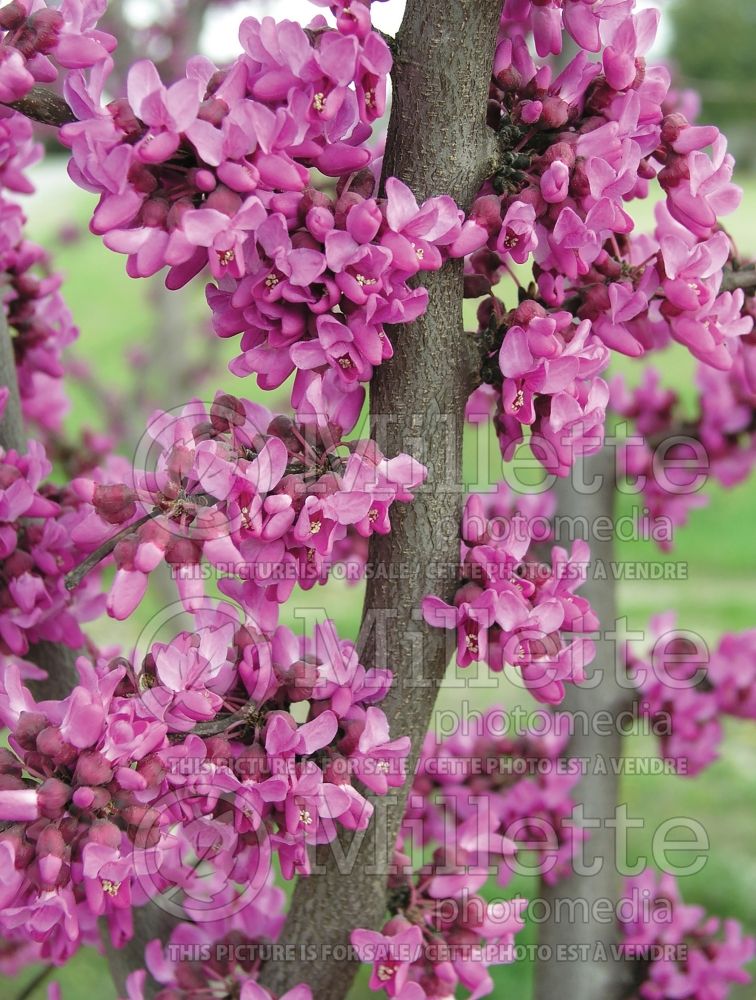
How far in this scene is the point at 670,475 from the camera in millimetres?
1412

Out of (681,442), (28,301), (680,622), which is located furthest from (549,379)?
(680,622)

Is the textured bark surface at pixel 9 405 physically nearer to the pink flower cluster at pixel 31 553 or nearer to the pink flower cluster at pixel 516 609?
the pink flower cluster at pixel 31 553

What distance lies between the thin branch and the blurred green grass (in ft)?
1.33

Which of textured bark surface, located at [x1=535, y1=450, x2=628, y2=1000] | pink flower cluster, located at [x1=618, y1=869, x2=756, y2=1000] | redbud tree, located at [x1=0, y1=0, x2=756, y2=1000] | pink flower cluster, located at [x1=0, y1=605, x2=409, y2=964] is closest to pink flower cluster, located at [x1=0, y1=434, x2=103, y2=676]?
redbud tree, located at [x1=0, y1=0, x2=756, y2=1000]

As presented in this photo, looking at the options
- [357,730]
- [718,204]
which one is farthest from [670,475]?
[357,730]

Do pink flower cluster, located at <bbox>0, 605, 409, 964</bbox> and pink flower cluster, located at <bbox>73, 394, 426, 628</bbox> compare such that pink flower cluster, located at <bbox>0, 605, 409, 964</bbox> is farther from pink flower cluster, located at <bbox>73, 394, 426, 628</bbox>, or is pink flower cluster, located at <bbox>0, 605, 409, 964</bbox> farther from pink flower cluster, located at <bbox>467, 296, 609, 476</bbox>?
pink flower cluster, located at <bbox>467, 296, 609, 476</bbox>

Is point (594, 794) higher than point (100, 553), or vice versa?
point (100, 553)

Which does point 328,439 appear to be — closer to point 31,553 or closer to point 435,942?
point 31,553

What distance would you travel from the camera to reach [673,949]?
118cm

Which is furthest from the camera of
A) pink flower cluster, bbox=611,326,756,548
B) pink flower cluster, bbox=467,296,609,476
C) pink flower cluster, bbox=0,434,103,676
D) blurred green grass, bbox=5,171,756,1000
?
blurred green grass, bbox=5,171,756,1000

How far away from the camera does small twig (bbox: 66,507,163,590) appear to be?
622 millimetres

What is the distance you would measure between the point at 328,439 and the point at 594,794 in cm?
79

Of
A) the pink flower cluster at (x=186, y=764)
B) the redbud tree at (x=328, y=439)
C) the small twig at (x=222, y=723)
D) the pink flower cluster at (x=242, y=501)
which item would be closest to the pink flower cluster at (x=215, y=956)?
the redbud tree at (x=328, y=439)

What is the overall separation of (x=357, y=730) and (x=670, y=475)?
82cm
